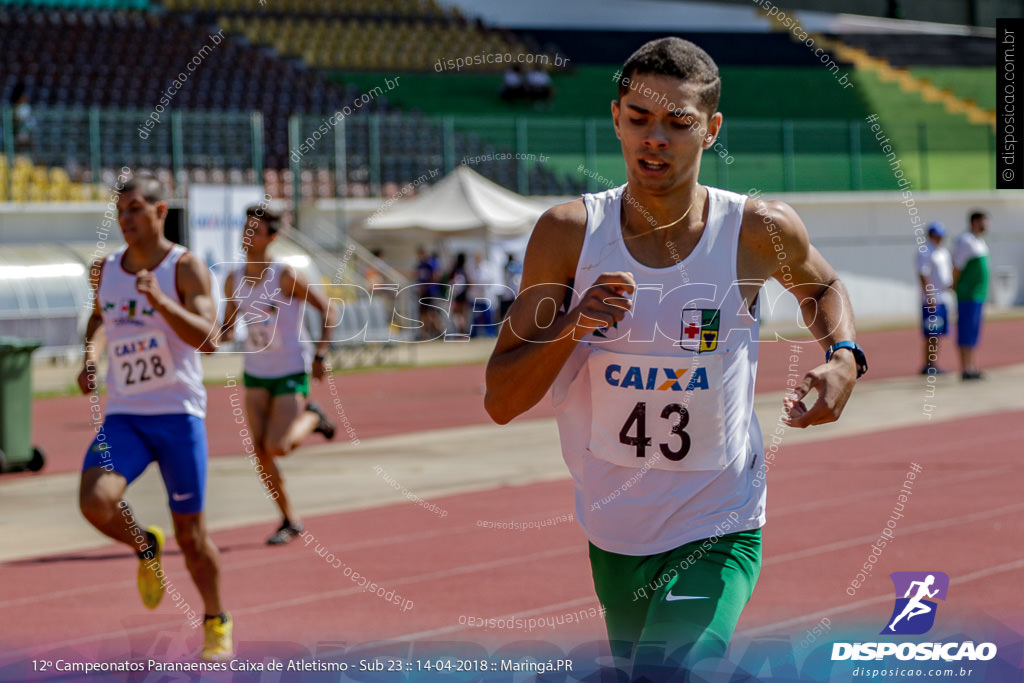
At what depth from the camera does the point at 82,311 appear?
22.5 meters

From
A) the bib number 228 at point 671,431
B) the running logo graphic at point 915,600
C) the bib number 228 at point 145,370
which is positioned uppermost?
the bib number 228 at point 671,431

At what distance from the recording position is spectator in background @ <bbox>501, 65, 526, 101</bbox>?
127 feet

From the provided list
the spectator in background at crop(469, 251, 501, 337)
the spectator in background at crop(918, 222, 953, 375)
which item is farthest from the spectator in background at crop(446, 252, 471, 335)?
the spectator in background at crop(918, 222, 953, 375)

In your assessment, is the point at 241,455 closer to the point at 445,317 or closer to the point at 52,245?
the point at 52,245

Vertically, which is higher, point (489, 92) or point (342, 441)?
point (489, 92)

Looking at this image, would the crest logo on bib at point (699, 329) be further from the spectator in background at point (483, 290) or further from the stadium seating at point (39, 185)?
the stadium seating at point (39, 185)

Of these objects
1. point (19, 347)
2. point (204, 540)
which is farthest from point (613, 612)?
point (19, 347)

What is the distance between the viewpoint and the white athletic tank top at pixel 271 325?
8.56 metres

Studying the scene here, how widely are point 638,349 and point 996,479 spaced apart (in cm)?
749

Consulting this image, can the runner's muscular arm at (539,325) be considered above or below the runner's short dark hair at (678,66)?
below

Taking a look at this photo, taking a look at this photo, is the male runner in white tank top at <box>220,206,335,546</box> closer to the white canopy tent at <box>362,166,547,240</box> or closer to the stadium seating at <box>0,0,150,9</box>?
the white canopy tent at <box>362,166,547,240</box>

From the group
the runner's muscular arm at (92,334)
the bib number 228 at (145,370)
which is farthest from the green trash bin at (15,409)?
the bib number 228 at (145,370)

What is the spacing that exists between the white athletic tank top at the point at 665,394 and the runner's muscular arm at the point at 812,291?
0.09 m

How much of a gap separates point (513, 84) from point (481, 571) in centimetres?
3265
